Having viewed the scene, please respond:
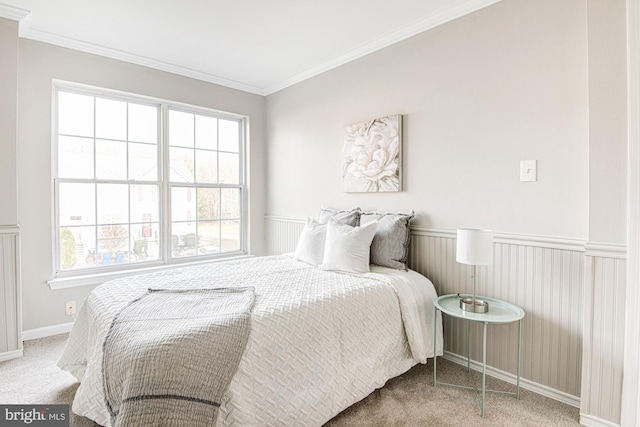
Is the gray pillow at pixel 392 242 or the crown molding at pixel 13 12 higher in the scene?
the crown molding at pixel 13 12

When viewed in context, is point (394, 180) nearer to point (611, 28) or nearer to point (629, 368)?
point (611, 28)

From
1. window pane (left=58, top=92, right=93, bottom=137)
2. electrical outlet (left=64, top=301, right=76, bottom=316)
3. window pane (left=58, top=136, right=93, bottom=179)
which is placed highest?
window pane (left=58, top=92, right=93, bottom=137)

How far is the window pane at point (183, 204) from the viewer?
3559 mm

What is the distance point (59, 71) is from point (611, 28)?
3.94m

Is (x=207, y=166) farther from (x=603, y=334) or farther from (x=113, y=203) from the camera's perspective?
(x=603, y=334)

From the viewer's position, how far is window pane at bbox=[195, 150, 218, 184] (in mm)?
3745

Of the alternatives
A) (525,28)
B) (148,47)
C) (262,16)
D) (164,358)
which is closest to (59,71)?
(148,47)

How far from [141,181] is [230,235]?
3.86ft

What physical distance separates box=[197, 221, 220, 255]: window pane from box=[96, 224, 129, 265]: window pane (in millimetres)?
748

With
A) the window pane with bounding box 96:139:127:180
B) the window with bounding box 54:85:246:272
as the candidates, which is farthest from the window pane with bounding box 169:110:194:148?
the window pane with bounding box 96:139:127:180

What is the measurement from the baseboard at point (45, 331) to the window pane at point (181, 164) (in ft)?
5.50

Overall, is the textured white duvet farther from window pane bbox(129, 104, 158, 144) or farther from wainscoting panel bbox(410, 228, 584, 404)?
window pane bbox(129, 104, 158, 144)

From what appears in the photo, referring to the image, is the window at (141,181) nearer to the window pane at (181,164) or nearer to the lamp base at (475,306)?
the window pane at (181,164)

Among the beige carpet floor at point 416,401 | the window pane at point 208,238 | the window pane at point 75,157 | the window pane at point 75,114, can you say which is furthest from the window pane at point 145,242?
the beige carpet floor at point 416,401
